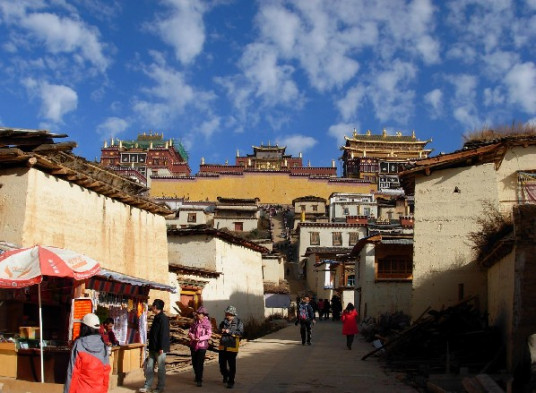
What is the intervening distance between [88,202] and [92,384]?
30.3 feet

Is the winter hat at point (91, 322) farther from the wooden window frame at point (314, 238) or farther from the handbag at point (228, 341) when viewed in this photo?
the wooden window frame at point (314, 238)

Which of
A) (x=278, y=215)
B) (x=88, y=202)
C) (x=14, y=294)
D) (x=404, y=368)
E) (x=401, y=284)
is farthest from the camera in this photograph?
(x=278, y=215)

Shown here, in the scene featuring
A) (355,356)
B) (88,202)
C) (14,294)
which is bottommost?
(355,356)

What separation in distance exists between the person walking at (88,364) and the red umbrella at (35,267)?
107 inches

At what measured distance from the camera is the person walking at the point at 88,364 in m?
6.48

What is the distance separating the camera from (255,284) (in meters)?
29.8

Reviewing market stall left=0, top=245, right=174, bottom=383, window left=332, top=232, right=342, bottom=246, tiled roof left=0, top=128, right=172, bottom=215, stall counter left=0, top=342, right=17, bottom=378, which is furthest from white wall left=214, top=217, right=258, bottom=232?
stall counter left=0, top=342, right=17, bottom=378

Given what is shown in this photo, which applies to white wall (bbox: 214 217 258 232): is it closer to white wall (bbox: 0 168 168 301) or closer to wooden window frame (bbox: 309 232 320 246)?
wooden window frame (bbox: 309 232 320 246)

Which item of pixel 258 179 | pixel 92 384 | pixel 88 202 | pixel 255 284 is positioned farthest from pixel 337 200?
pixel 92 384

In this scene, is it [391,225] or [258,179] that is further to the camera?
[258,179]

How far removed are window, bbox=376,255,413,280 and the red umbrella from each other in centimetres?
2014

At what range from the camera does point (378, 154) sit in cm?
8431

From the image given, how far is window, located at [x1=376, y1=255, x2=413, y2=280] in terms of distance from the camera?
91.7 ft

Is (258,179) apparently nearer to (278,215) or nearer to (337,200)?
(278,215)
